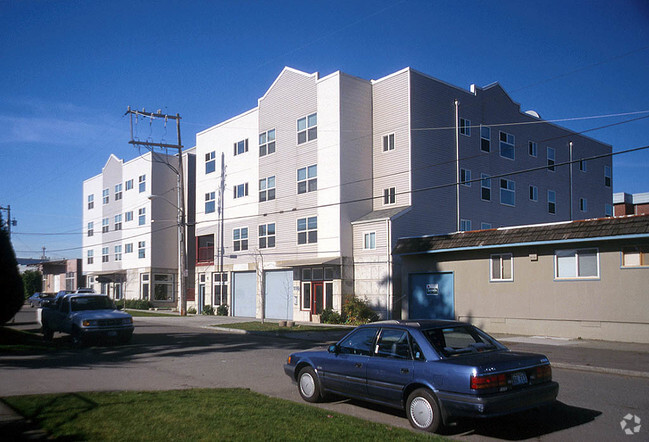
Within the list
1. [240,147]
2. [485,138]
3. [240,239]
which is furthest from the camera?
[240,147]

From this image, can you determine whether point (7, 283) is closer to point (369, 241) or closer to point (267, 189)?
point (369, 241)

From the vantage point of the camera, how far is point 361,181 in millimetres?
31078

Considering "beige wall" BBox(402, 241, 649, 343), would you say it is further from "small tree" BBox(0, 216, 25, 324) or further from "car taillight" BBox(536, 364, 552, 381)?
"small tree" BBox(0, 216, 25, 324)

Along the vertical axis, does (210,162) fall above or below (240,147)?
below

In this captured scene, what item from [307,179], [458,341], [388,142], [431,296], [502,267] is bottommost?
[431,296]

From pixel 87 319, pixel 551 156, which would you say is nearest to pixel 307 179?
pixel 87 319

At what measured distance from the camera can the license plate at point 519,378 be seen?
7.58 m

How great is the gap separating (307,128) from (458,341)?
25658 mm

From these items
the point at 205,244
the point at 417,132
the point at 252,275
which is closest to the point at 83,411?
the point at 417,132

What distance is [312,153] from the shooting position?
32.4 meters

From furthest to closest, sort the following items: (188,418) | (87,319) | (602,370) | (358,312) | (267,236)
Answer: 1. (267,236)
2. (358,312)
3. (87,319)
4. (602,370)
5. (188,418)

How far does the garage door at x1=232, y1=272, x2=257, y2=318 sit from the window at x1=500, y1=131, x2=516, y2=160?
55.3 ft

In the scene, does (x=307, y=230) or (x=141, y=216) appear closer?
(x=307, y=230)

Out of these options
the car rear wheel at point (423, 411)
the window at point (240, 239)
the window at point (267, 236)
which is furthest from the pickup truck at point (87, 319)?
the window at point (240, 239)
